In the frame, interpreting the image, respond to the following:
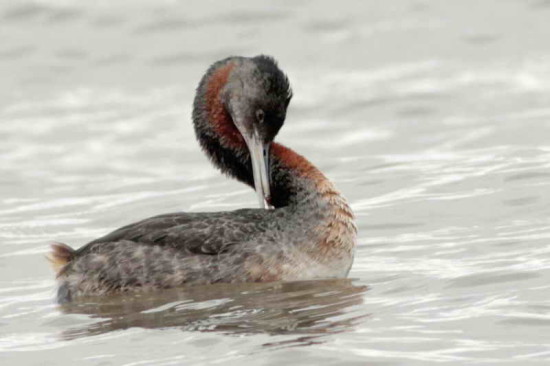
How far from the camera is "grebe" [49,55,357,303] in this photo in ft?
32.0

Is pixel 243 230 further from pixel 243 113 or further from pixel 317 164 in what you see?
pixel 317 164

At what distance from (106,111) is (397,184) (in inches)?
197

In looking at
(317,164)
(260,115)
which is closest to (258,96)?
(260,115)

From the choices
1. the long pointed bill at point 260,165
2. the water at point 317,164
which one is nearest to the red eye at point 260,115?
the long pointed bill at point 260,165

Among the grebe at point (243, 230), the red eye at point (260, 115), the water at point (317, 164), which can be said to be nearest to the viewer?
the water at point (317, 164)

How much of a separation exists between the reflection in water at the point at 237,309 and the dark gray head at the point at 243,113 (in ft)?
3.95

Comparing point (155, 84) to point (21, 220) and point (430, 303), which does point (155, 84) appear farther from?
point (430, 303)

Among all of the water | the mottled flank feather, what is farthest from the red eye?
the mottled flank feather

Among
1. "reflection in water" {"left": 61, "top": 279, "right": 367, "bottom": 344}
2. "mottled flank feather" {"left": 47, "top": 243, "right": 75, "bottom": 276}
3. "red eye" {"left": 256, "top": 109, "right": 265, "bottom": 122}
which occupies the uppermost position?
"red eye" {"left": 256, "top": 109, "right": 265, "bottom": 122}

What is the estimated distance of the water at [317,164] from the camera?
8.19m

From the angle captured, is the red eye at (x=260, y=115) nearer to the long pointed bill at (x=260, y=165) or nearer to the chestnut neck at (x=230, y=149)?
the long pointed bill at (x=260, y=165)

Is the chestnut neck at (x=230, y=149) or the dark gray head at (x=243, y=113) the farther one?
the chestnut neck at (x=230, y=149)

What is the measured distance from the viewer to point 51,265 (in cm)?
1041

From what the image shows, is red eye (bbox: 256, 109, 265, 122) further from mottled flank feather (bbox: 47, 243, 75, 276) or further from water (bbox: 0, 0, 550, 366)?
mottled flank feather (bbox: 47, 243, 75, 276)
